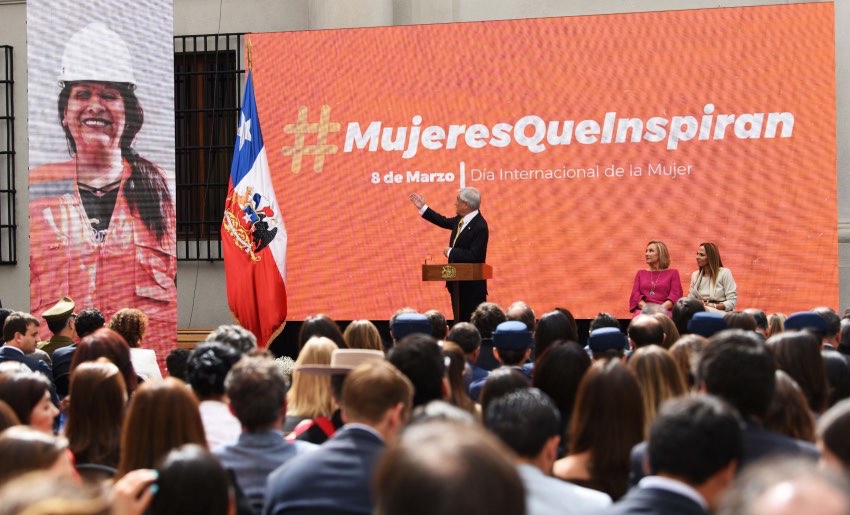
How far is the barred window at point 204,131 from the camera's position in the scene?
13.5 metres

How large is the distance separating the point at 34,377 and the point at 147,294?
5.59m

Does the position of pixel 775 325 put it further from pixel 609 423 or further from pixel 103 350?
pixel 103 350

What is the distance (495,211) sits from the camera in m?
11.7

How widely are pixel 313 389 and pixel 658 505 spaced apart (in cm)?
248

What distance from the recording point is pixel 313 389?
4734 millimetres

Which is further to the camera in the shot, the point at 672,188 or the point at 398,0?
the point at 398,0

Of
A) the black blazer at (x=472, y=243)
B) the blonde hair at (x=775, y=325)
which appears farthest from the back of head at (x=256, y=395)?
the black blazer at (x=472, y=243)

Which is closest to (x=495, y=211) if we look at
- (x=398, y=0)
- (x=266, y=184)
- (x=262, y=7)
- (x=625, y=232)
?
(x=625, y=232)

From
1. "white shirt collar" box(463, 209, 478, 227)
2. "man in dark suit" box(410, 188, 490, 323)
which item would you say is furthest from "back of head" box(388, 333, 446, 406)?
"white shirt collar" box(463, 209, 478, 227)

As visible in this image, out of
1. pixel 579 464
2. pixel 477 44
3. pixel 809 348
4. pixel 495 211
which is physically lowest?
pixel 579 464

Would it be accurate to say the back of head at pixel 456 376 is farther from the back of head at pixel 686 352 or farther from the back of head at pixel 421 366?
the back of head at pixel 686 352

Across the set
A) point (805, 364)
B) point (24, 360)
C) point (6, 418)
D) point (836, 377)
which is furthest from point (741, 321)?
point (6, 418)

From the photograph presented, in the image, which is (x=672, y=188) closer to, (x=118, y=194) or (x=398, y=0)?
(x=398, y=0)

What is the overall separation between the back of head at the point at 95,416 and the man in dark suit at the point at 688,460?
207 cm
